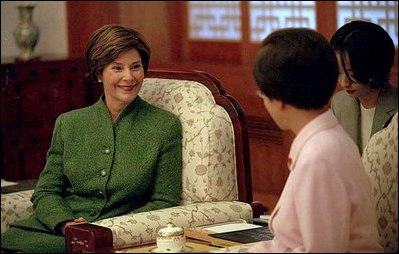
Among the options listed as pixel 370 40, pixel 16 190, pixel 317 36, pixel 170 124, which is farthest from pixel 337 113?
pixel 16 190

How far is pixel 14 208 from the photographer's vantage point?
10.8 feet

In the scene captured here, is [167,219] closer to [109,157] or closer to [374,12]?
[109,157]

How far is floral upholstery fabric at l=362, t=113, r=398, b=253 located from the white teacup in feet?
1.74


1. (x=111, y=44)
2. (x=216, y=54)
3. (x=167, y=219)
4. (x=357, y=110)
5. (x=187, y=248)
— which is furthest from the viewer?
(x=216, y=54)

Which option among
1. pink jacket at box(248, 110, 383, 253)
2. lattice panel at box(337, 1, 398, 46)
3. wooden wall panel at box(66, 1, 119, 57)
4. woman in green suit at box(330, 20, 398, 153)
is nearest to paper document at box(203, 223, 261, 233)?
woman in green suit at box(330, 20, 398, 153)

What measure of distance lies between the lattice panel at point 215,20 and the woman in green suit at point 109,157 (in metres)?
2.66

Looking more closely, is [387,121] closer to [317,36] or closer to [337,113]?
[337,113]

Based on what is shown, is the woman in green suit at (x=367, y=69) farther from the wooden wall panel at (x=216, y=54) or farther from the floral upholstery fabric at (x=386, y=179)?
the wooden wall panel at (x=216, y=54)

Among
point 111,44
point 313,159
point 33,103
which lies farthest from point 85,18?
point 313,159

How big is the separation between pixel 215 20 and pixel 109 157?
2942mm

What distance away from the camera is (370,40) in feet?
8.68

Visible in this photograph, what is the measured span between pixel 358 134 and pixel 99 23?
3.37 meters

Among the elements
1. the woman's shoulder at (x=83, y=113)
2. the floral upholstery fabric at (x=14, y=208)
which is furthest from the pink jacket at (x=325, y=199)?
the floral upholstery fabric at (x=14, y=208)

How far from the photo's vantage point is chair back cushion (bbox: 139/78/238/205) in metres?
3.12
